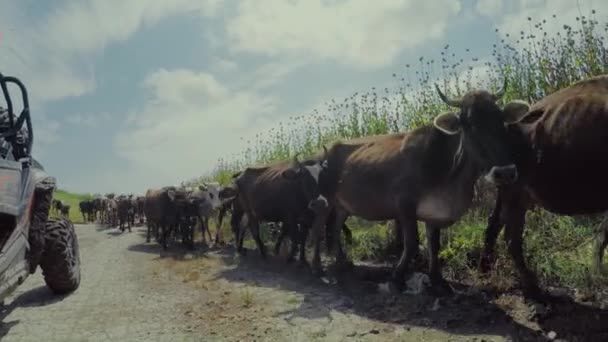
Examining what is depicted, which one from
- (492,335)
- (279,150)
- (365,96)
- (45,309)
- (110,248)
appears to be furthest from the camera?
(279,150)

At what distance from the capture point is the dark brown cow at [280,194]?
34.1ft

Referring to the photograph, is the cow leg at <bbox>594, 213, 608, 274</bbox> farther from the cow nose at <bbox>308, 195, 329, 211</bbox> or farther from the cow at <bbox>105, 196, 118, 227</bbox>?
the cow at <bbox>105, 196, 118, 227</bbox>

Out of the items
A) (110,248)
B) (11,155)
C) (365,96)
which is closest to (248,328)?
(11,155)

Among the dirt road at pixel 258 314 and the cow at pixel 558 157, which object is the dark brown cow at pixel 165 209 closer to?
the dirt road at pixel 258 314

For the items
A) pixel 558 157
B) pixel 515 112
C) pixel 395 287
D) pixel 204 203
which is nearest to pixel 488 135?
pixel 515 112

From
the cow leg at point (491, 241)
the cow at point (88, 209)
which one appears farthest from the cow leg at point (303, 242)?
the cow at point (88, 209)

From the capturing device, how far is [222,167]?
26375mm

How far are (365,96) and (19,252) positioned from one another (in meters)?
10.5

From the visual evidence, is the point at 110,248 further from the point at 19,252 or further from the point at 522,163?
the point at 522,163

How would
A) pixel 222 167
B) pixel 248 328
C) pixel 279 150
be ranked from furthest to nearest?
1. pixel 222 167
2. pixel 279 150
3. pixel 248 328

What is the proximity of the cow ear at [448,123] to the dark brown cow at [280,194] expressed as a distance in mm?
3376

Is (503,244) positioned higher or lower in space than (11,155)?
lower

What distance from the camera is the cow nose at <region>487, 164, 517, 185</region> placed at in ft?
17.9

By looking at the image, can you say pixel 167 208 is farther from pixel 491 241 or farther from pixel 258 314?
pixel 491 241
